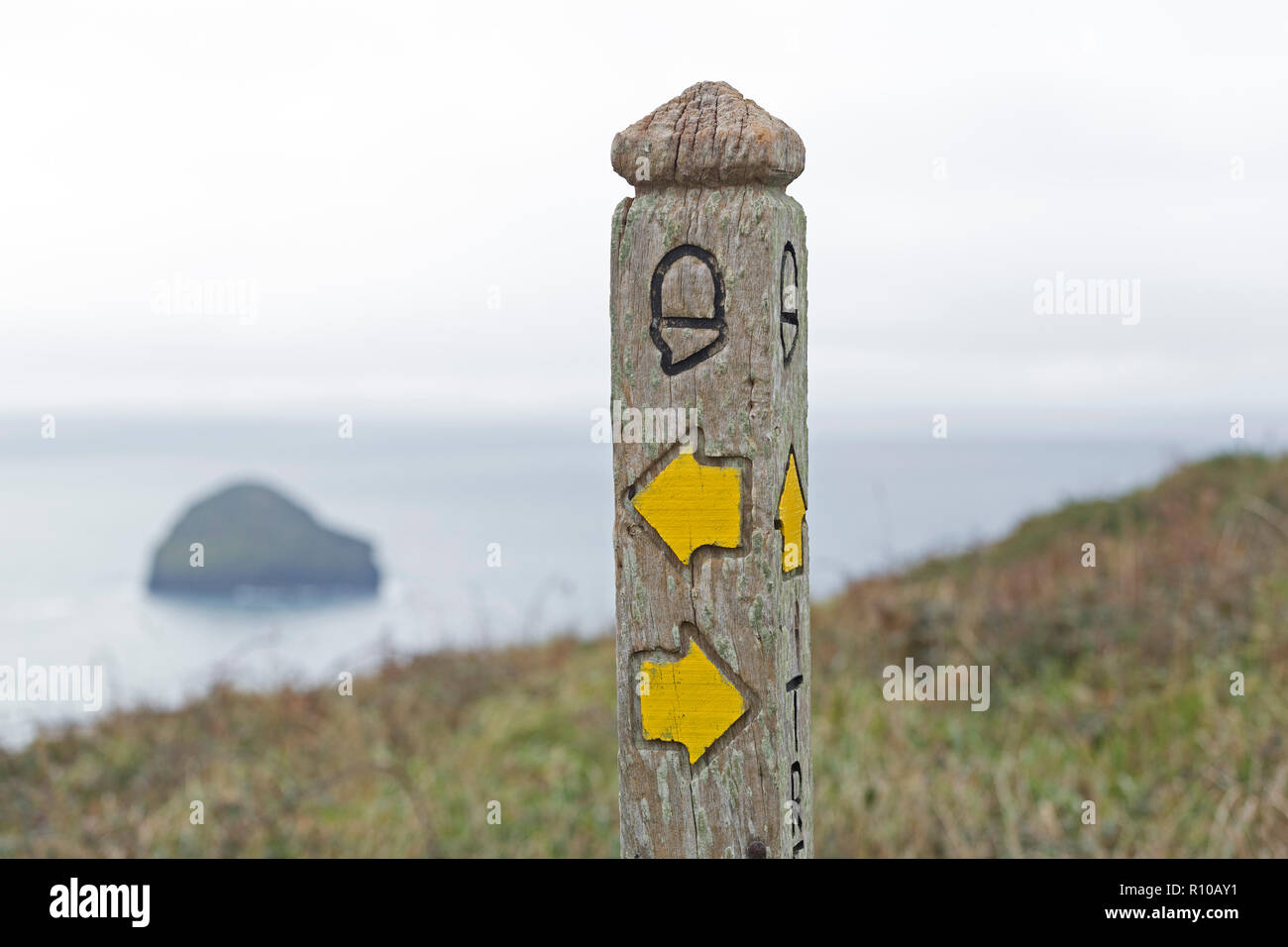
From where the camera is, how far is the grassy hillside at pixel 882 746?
15.6 feet

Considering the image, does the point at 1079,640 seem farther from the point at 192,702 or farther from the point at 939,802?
the point at 192,702

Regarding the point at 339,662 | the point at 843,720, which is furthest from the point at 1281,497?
the point at 339,662

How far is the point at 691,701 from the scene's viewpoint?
2389 millimetres

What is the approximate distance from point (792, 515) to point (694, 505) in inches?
10.2

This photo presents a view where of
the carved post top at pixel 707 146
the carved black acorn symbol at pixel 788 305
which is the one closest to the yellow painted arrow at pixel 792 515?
the carved black acorn symbol at pixel 788 305

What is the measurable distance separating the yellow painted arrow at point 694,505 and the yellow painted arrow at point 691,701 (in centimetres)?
26

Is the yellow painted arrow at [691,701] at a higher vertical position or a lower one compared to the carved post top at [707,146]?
lower

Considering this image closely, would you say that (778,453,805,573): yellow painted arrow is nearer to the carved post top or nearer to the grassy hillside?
the carved post top

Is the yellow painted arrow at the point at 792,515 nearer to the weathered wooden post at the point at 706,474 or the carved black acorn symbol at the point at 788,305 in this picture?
the weathered wooden post at the point at 706,474

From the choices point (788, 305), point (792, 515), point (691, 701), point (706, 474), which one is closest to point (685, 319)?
point (788, 305)

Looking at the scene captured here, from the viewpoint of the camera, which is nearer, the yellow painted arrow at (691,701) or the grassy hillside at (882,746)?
the yellow painted arrow at (691,701)

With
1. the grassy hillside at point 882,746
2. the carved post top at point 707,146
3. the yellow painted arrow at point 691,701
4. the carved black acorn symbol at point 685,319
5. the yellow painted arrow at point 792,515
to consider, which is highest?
the carved post top at point 707,146

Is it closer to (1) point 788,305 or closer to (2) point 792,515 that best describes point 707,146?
(1) point 788,305

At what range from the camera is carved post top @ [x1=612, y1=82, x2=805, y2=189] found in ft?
7.61
